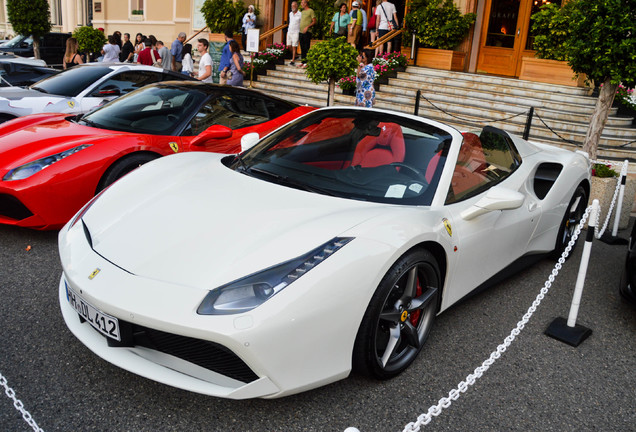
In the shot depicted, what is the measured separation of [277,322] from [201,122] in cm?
357

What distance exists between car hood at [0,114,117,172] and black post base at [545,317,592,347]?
382 centimetres

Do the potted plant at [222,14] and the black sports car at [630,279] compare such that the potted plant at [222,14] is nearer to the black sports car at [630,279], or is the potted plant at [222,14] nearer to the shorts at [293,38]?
the shorts at [293,38]

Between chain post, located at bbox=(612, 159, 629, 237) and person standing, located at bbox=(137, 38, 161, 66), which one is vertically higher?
person standing, located at bbox=(137, 38, 161, 66)

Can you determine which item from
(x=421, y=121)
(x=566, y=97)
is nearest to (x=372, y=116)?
(x=421, y=121)

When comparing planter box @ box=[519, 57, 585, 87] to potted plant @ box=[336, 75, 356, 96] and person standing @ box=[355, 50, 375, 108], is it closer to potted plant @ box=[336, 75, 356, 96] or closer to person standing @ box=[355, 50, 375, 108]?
potted plant @ box=[336, 75, 356, 96]

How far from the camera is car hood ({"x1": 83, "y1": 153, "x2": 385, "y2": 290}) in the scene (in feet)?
8.46

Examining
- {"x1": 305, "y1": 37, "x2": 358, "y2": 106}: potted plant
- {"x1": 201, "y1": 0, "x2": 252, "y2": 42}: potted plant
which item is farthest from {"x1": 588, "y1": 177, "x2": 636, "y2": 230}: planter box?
{"x1": 201, "y1": 0, "x2": 252, "y2": 42}: potted plant

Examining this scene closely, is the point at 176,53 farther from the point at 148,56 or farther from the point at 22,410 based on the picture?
the point at 22,410

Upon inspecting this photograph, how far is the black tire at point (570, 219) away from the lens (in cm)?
478

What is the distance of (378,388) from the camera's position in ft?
9.60

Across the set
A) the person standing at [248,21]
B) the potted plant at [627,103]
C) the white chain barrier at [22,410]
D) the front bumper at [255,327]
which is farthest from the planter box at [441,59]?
the white chain barrier at [22,410]

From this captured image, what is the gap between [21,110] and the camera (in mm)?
7242

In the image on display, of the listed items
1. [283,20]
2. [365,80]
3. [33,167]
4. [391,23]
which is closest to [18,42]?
[283,20]

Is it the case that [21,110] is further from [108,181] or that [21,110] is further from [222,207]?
[222,207]
